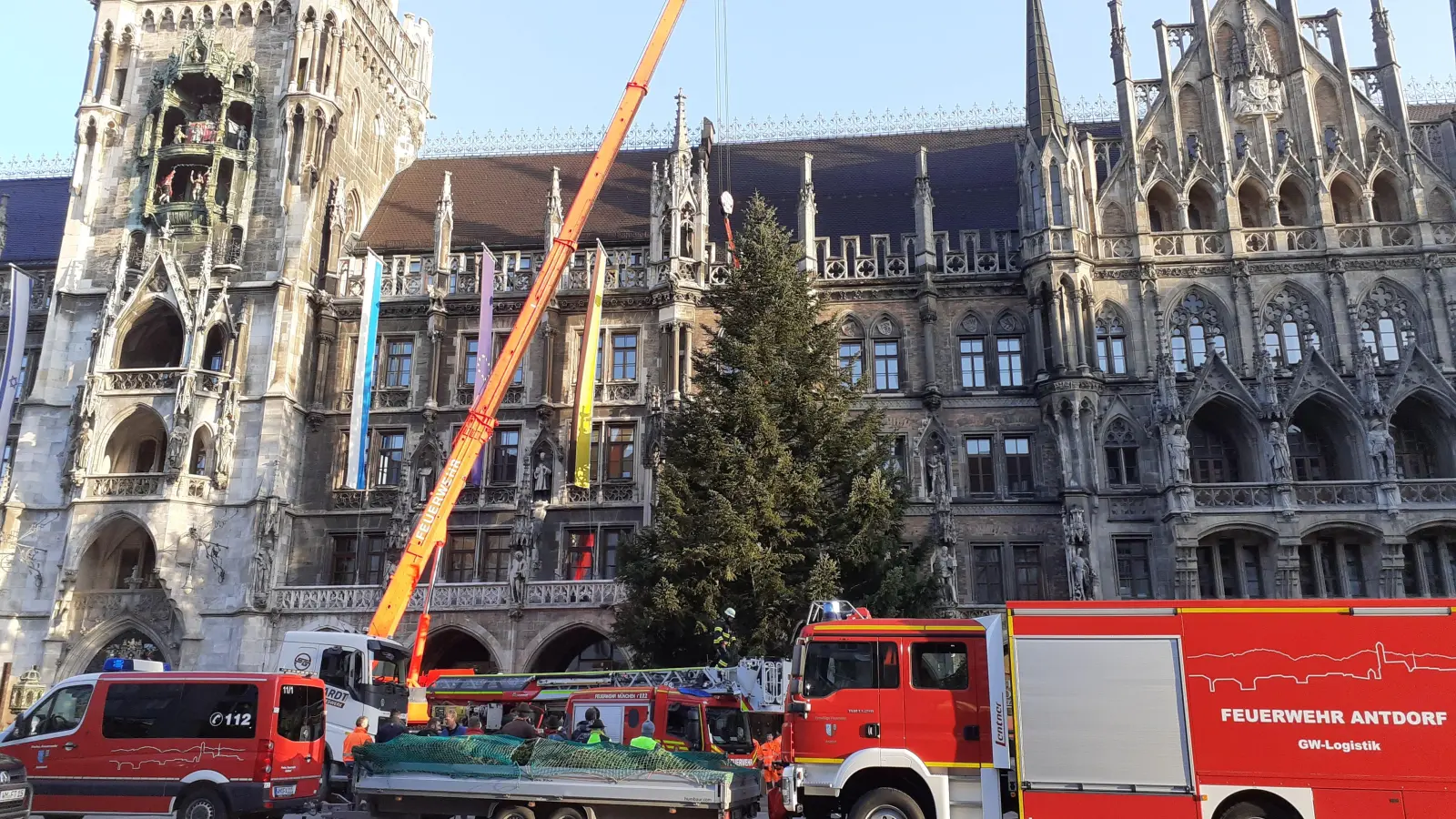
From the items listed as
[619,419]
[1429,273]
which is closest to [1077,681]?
[619,419]

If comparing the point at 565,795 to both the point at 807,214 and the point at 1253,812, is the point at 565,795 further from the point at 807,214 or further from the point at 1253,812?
the point at 807,214

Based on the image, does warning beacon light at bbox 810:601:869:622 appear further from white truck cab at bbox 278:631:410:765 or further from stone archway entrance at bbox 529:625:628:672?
stone archway entrance at bbox 529:625:628:672

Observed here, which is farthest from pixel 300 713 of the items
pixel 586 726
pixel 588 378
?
pixel 588 378

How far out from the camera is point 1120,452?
28.7 m

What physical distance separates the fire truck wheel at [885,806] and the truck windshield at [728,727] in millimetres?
5062

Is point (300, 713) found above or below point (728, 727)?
above

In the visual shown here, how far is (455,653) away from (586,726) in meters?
17.4

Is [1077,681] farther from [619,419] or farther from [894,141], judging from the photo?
[894,141]

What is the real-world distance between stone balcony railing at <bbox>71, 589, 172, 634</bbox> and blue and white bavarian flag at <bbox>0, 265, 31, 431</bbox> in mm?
6145

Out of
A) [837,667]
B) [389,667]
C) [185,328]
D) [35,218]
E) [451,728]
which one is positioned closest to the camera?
[837,667]

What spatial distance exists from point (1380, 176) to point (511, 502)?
1101 inches

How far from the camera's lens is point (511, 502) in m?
30.6

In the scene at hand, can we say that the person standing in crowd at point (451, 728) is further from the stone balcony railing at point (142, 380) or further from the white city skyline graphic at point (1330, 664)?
the stone balcony railing at point (142, 380)

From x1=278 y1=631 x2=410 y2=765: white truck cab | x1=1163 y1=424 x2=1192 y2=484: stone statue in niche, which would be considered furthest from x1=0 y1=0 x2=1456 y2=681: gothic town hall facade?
x1=278 y1=631 x2=410 y2=765: white truck cab
